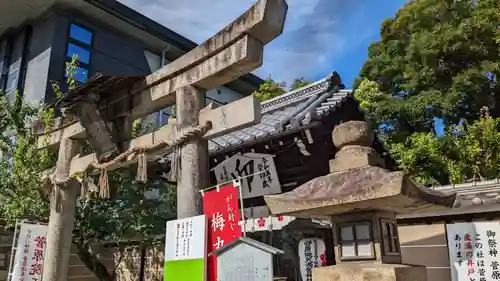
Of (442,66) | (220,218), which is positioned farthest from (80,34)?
(442,66)

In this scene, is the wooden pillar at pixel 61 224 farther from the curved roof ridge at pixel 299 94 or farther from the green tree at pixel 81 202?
the curved roof ridge at pixel 299 94

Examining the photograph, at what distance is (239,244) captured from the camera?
4348 millimetres

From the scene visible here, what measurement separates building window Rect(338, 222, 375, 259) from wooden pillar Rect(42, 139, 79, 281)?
5348mm

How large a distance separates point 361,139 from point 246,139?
4098mm

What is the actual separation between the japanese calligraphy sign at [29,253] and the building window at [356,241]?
617cm

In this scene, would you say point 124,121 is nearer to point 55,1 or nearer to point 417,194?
point 417,194

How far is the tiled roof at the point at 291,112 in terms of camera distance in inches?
306

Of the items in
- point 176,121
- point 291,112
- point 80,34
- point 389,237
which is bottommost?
point 389,237

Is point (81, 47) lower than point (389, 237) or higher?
higher

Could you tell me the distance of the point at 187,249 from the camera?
17.1 ft

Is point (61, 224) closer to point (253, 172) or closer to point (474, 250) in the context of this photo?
point (253, 172)

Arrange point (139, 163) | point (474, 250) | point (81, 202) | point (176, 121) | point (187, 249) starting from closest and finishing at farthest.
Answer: point (187, 249)
point (176, 121)
point (139, 163)
point (474, 250)
point (81, 202)

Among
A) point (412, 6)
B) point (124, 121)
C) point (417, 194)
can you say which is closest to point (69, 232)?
point (124, 121)

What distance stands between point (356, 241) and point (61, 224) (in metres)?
5.63
